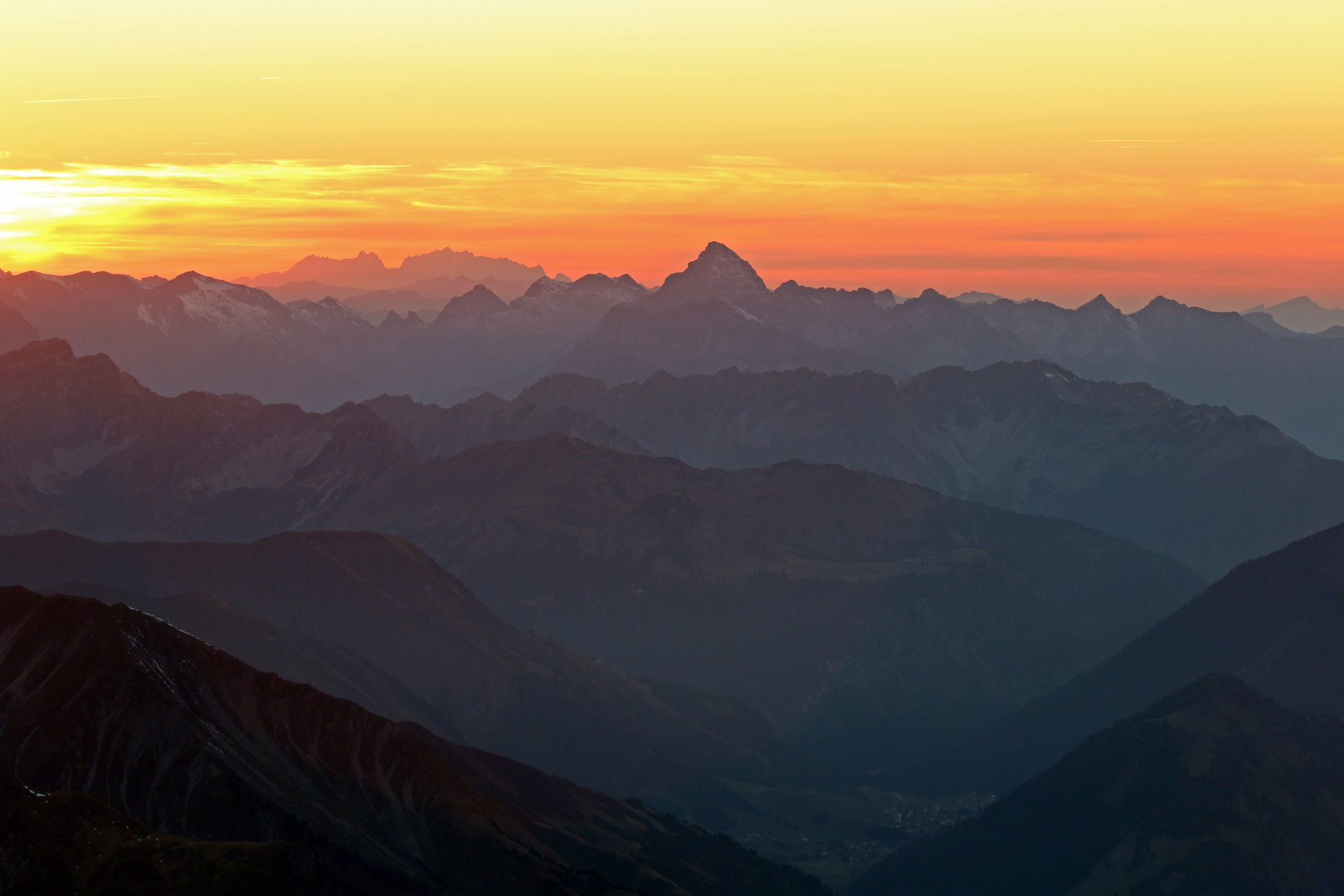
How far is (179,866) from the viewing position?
194 metres

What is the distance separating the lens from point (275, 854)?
199750 millimetres

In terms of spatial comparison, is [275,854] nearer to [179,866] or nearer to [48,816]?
[179,866]

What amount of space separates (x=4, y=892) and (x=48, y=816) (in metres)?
10.9

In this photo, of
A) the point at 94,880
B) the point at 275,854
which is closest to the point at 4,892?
the point at 94,880

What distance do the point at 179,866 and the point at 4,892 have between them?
756 inches

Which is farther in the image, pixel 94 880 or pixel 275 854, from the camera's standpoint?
pixel 275 854

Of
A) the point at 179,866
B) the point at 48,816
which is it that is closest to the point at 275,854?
the point at 179,866

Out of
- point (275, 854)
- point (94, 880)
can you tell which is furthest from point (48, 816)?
point (275, 854)

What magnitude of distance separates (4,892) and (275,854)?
3067 cm

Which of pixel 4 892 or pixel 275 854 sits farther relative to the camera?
pixel 275 854

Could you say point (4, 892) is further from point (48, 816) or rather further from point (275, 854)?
point (275, 854)

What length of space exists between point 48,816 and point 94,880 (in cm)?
1011

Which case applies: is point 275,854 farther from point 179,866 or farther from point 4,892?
point 4,892

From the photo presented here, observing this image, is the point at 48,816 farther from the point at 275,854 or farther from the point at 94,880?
the point at 275,854
